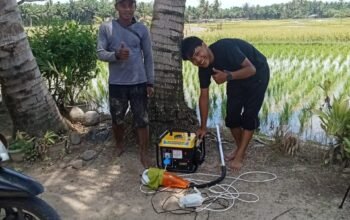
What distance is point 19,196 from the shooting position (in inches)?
94.3

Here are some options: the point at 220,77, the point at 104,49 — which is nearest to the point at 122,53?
the point at 104,49

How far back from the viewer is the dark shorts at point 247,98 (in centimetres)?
392

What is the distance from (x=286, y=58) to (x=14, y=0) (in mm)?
9373

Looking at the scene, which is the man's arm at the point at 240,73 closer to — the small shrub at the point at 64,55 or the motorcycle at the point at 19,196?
the motorcycle at the point at 19,196

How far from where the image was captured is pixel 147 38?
3914 millimetres

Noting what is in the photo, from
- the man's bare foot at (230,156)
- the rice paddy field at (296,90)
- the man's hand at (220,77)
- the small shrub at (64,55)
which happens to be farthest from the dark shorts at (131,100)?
the small shrub at (64,55)

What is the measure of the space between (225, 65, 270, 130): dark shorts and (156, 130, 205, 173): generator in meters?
0.45

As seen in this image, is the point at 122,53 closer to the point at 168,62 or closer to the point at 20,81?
the point at 168,62

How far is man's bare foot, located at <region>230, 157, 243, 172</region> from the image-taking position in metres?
4.02

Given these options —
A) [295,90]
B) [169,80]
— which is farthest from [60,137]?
[295,90]

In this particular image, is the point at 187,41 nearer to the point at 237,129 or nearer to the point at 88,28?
the point at 237,129

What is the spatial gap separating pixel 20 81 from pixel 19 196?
2.24 metres

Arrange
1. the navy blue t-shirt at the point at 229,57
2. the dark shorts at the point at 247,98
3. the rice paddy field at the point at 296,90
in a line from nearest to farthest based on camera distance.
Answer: the navy blue t-shirt at the point at 229,57, the dark shorts at the point at 247,98, the rice paddy field at the point at 296,90

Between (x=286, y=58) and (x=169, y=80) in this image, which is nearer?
(x=169, y=80)
